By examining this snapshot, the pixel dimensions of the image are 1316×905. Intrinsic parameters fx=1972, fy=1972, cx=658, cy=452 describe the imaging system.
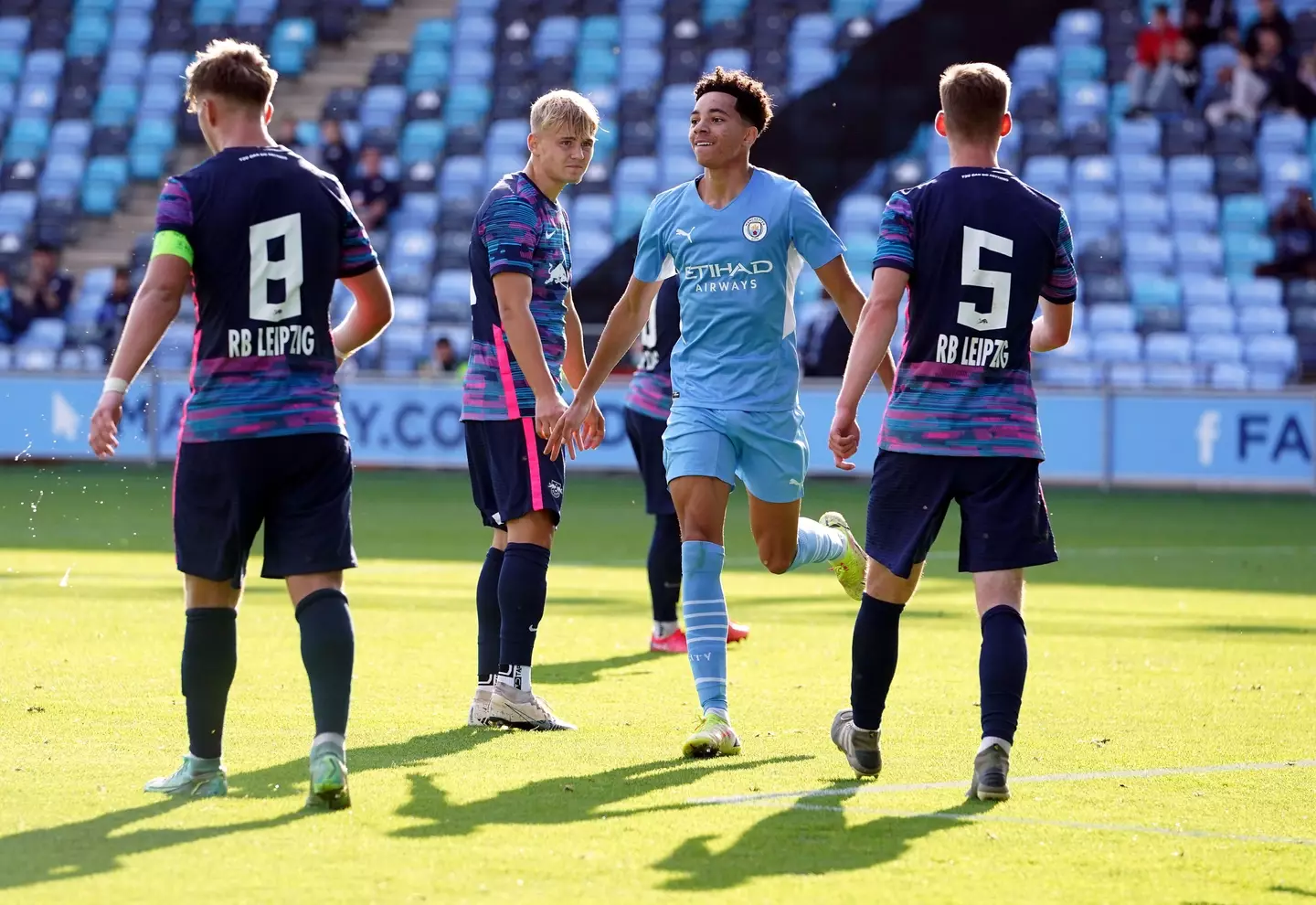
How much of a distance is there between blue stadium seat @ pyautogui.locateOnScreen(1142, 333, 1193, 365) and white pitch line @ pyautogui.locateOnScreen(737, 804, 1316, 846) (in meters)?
16.6

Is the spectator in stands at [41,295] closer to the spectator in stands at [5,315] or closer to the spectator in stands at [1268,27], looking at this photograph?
the spectator in stands at [5,315]

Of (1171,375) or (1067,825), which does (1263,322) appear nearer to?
(1171,375)

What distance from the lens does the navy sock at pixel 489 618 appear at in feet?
22.8

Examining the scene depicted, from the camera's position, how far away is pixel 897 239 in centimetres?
561

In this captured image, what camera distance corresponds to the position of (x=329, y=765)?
506 cm

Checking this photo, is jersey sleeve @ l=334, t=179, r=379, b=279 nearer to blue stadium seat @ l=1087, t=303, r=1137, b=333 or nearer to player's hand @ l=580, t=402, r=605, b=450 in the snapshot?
player's hand @ l=580, t=402, r=605, b=450

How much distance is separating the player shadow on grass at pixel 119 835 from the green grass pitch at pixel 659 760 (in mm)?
14

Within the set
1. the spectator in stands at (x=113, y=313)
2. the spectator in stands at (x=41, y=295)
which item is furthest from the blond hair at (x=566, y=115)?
the spectator in stands at (x=41, y=295)

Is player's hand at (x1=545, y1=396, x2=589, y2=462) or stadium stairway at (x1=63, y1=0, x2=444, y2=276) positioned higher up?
stadium stairway at (x1=63, y1=0, x2=444, y2=276)

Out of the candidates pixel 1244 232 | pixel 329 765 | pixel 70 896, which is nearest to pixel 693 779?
pixel 329 765

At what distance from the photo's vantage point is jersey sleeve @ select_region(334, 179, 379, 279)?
538 centimetres

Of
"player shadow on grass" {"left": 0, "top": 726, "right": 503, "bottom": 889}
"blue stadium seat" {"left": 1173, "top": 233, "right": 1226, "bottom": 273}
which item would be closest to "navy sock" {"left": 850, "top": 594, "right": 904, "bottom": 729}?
"player shadow on grass" {"left": 0, "top": 726, "right": 503, "bottom": 889}

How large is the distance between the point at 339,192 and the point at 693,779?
1.93m

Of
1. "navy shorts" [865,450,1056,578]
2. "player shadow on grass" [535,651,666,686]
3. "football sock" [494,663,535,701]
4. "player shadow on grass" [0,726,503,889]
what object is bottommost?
"player shadow on grass" [535,651,666,686]
